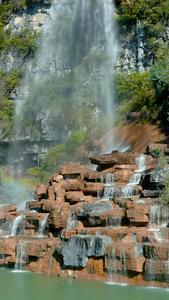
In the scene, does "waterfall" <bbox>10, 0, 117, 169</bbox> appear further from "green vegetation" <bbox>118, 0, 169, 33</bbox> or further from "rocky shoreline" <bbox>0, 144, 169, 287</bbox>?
"rocky shoreline" <bbox>0, 144, 169, 287</bbox>

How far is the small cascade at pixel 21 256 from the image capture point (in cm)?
1454

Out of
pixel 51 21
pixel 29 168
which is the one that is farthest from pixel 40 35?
pixel 29 168

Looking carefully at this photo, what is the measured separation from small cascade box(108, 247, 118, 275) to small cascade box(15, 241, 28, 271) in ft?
10.8

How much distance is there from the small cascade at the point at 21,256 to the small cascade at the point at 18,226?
10.7ft

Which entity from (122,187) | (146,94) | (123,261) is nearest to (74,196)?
(122,187)

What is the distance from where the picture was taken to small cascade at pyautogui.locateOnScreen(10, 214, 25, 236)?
1808cm

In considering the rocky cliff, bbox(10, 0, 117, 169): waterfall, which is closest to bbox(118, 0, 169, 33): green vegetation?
the rocky cliff

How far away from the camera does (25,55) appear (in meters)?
42.5

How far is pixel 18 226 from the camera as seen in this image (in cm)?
1827

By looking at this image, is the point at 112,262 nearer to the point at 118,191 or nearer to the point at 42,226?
the point at 42,226

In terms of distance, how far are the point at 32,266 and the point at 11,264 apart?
3.06 ft

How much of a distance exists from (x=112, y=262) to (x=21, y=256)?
3.60m

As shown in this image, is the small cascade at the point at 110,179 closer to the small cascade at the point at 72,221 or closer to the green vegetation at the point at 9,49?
the small cascade at the point at 72,221

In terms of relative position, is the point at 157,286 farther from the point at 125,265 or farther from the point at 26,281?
the point at 26,281
